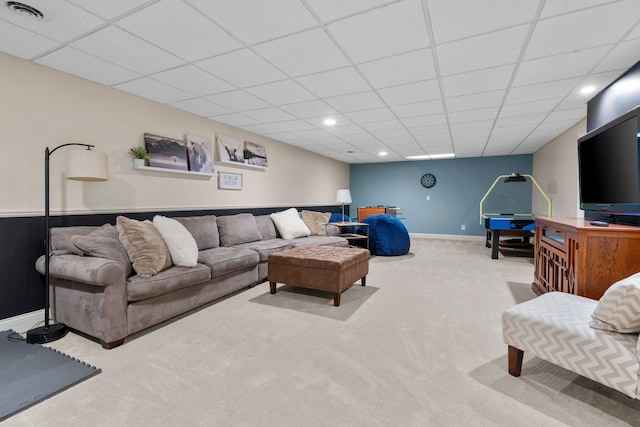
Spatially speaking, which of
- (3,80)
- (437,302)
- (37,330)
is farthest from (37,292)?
(437,302)

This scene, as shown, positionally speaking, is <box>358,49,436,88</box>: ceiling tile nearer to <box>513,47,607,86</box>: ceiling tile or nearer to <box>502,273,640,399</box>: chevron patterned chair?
<box>513,47,607,86</box>: ceiling tile

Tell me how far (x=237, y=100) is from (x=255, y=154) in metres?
1.71

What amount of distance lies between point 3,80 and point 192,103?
1.65 meters

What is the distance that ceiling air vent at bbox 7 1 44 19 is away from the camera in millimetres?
1818

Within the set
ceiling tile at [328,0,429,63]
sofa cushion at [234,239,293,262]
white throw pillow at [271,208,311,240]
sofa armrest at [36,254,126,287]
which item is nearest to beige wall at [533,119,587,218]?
ceiling tile at [328,0,429,63]

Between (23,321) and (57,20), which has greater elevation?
(57,20)

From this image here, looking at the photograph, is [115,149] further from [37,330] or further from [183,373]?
[183,373]

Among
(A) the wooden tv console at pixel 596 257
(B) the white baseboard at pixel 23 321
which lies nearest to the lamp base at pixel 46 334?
Result: (B) the white baseboard at pixel 23 321

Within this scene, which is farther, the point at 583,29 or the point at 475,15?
the point at 583,29

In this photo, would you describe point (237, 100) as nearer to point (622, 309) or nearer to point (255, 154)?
point (255, 154)

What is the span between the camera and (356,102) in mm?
3650

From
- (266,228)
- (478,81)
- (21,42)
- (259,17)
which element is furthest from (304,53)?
(266,228)

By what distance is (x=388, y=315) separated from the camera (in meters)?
2.77

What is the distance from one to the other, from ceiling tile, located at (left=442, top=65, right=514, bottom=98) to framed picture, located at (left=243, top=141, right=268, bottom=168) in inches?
125
